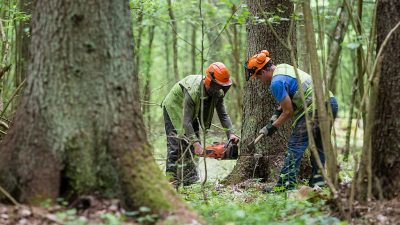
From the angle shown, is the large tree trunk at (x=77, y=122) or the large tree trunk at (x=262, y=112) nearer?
the large tree trunk at (x=77, y=122)

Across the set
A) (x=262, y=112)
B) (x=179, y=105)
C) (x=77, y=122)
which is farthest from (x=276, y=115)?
(x=77, y=122)

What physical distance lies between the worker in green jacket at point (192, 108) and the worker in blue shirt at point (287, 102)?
57 centimetres

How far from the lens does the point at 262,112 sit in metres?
8.05

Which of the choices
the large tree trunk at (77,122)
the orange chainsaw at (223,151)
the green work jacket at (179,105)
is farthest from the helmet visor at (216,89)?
the large tree trunk at (77,122)

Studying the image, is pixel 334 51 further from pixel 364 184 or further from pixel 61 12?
pixel 61 12

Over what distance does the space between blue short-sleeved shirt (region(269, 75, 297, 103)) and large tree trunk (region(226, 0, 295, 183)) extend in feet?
2.88

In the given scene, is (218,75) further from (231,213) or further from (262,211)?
(231,213)

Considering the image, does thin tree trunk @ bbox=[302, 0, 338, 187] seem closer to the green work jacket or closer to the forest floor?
the forest floor

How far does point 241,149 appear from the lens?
27.3 feet

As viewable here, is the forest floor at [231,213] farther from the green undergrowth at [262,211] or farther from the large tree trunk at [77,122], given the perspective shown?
the large tree trunk at [77,122]

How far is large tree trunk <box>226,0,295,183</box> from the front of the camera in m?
7.99

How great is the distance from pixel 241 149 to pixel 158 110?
15010mm

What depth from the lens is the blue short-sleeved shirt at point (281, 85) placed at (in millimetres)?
7008

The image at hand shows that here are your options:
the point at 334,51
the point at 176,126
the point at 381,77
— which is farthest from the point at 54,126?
the point at 334,51
